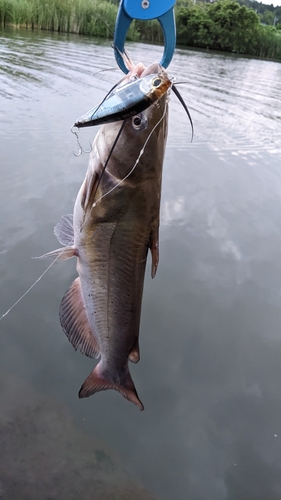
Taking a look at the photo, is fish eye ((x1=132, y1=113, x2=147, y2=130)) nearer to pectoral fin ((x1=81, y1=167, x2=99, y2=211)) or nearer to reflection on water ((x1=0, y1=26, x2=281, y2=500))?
pectoral fin ((x1=81, y1=167, x2=99, y2=211))

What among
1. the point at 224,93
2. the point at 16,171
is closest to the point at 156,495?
the point at 16,171

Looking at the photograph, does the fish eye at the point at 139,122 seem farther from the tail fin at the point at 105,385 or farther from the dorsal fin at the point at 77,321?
the tail fin at the point at 105,385

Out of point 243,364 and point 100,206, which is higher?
point 100,206

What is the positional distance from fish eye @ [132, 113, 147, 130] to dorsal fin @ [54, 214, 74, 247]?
0.78 meters

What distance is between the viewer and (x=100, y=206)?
1.93 m

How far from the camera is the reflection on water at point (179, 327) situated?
2635 millimetres

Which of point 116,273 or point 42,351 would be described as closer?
point 116,273

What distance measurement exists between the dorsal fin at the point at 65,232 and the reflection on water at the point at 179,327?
3.88 ft

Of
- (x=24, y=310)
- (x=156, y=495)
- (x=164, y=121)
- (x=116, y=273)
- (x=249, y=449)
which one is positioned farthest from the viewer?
(x=24, y=310)

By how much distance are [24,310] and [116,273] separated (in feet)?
5.35

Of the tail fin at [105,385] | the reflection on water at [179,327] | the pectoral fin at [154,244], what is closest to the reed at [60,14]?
the reflection on water at [179,327]

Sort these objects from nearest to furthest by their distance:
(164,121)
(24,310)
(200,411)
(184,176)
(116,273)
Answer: (164,121) < (116,273) < (200,411) < (24,310) < (184,176)

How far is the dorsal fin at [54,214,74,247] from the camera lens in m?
2.26

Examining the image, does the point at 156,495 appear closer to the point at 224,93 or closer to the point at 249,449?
the point at 249,449
